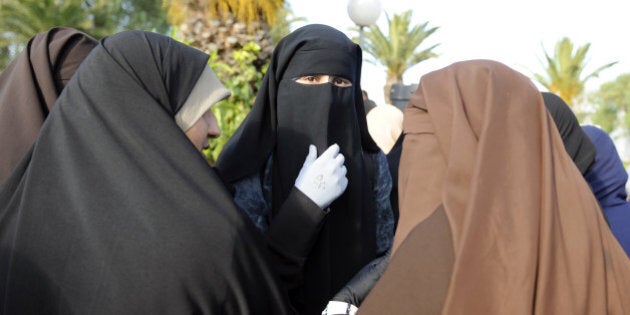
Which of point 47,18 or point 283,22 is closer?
point 283,22

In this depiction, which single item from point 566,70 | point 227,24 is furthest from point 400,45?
point 227,24

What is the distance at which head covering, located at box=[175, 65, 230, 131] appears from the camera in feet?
5.63

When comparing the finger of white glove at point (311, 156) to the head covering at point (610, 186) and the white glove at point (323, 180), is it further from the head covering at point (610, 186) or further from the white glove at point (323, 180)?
the head covering at point (610, 186)

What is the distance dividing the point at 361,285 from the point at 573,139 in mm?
1563

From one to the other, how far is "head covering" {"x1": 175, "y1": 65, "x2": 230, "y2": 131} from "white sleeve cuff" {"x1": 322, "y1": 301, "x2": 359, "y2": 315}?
675 millimetres

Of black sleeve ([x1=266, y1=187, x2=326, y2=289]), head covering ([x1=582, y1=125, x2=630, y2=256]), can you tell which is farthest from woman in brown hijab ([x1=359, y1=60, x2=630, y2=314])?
head covering ([x1=582, y1=125, x2=630, y2=256])

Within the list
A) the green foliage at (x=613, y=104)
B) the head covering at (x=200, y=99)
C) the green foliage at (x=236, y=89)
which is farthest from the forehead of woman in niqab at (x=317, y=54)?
the green foliage at (x=613, y=104)

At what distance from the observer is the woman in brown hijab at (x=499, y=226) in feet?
4.49

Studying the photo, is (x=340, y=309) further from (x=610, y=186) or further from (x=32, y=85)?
(x=610, y=186)

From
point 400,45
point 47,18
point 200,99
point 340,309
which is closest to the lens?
point 340,309

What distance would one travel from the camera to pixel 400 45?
74.8 ft

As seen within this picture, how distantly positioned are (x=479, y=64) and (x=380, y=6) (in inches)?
282

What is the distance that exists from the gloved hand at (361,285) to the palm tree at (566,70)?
25.0 metres

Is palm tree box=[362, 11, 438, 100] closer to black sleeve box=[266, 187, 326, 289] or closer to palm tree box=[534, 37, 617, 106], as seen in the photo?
palm tree box=[534, 37, 617, 106]
